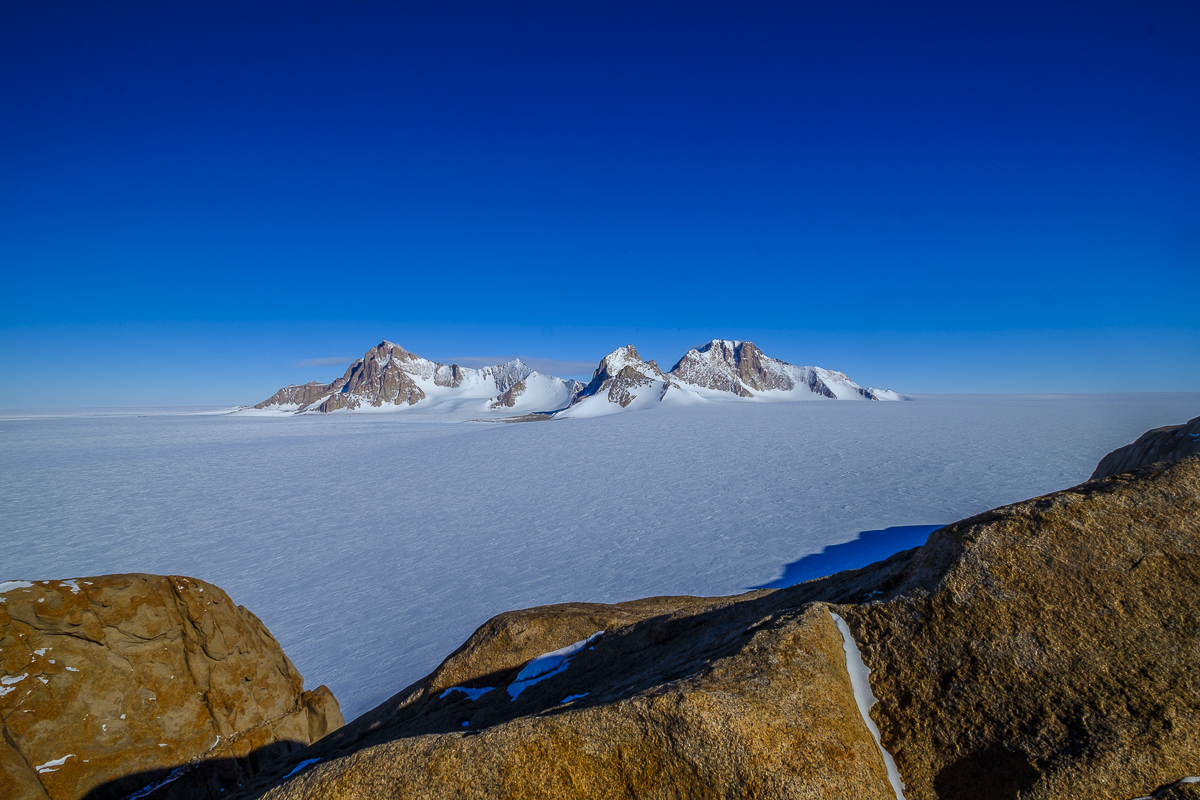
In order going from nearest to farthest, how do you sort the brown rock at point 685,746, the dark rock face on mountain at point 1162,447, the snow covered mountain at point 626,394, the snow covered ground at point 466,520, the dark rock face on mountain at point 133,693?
the brown rock at point 685,746
the dark rock face on mountain at point 133,693
the dark rock face on mountain at point 1162,447
the snow covered ground at point 466,520
the snow covered mountain at point 626,394

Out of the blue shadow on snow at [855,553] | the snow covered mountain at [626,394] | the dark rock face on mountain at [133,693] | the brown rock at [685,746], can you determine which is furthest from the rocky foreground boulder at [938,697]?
the snow covered mountain at [626,394]

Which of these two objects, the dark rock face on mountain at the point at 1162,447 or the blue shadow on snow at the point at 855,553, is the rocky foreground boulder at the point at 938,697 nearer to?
the dark rock face on mountain at the point at 1162,447

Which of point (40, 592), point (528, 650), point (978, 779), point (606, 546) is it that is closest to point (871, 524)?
point (606, 546)

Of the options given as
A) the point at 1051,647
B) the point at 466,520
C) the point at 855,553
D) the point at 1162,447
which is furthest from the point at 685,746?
the point at 466,520

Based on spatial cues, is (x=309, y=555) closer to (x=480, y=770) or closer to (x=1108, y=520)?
(x=480, y=770)

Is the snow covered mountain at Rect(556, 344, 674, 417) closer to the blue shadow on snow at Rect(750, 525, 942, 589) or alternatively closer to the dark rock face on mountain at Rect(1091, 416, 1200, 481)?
the blue shadow on snow at Rect(750, 525, 942, 589)

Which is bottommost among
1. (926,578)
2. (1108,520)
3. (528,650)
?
(528,650)
